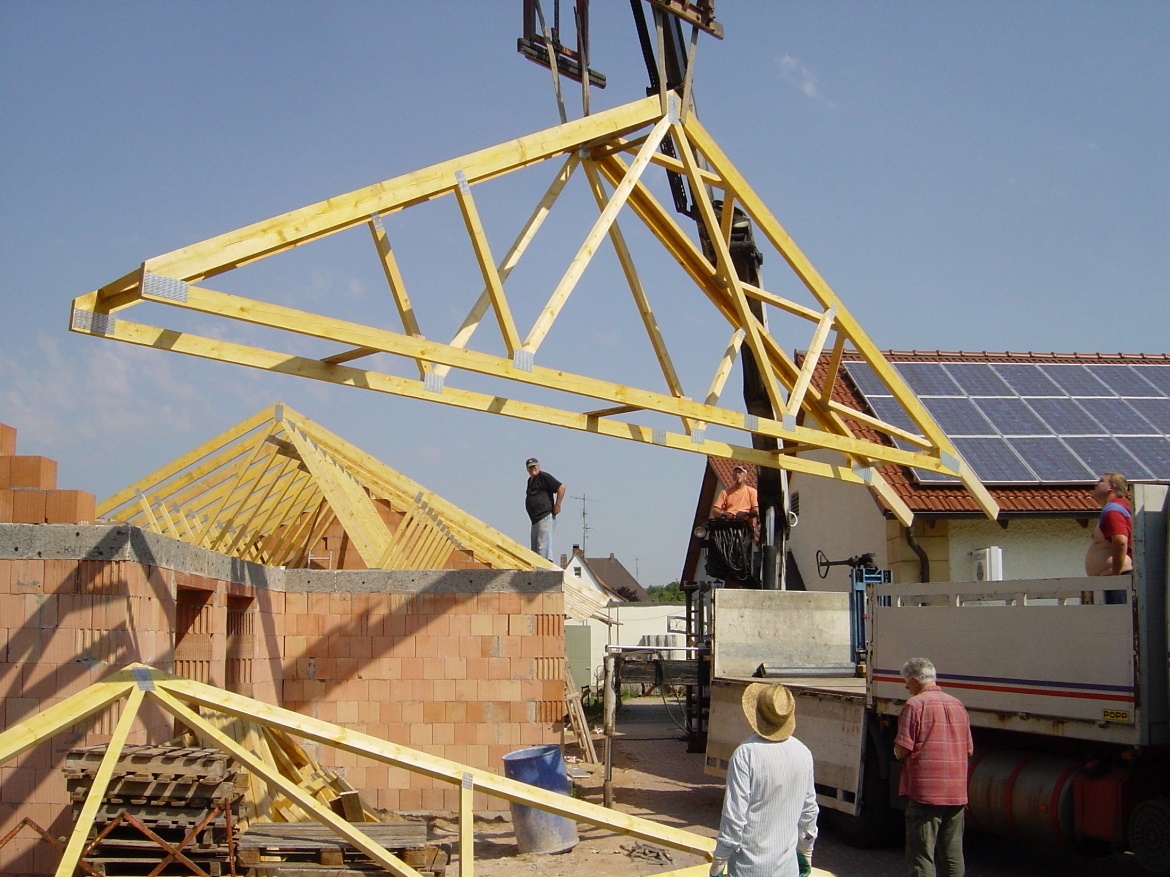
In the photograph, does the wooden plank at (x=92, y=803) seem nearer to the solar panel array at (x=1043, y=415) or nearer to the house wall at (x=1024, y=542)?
the solar panel array at (x=1043, y=415)

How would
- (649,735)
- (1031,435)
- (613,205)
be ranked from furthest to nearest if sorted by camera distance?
(649,735) → (1031,435) → (613,205)

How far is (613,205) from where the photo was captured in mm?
9070

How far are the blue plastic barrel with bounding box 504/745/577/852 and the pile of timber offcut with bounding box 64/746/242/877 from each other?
2946 millimetres

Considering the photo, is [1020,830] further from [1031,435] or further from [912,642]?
[1031,435]

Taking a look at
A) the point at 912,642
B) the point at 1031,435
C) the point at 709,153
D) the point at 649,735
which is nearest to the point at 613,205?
the point at 709,153

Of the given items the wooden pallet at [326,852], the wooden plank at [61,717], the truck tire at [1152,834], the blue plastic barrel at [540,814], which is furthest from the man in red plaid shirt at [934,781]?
the wooden plank at [61,717]

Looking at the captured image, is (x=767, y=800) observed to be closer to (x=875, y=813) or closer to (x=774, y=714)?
(x=774, y=714)

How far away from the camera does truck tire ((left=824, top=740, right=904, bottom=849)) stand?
31.6 feet

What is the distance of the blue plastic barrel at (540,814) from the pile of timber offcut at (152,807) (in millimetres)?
2946

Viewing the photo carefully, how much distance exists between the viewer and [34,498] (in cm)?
813

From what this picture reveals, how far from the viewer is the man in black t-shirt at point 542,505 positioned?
48.5ft

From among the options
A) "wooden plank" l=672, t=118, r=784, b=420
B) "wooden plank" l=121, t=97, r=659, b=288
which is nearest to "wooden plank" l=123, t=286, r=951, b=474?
"wooden plank" l=121, t=97, r=659, b=288

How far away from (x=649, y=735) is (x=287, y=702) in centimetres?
925

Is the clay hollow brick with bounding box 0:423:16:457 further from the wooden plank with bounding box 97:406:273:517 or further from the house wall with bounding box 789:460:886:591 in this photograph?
the house wall with bounding box 789:460:886:591
